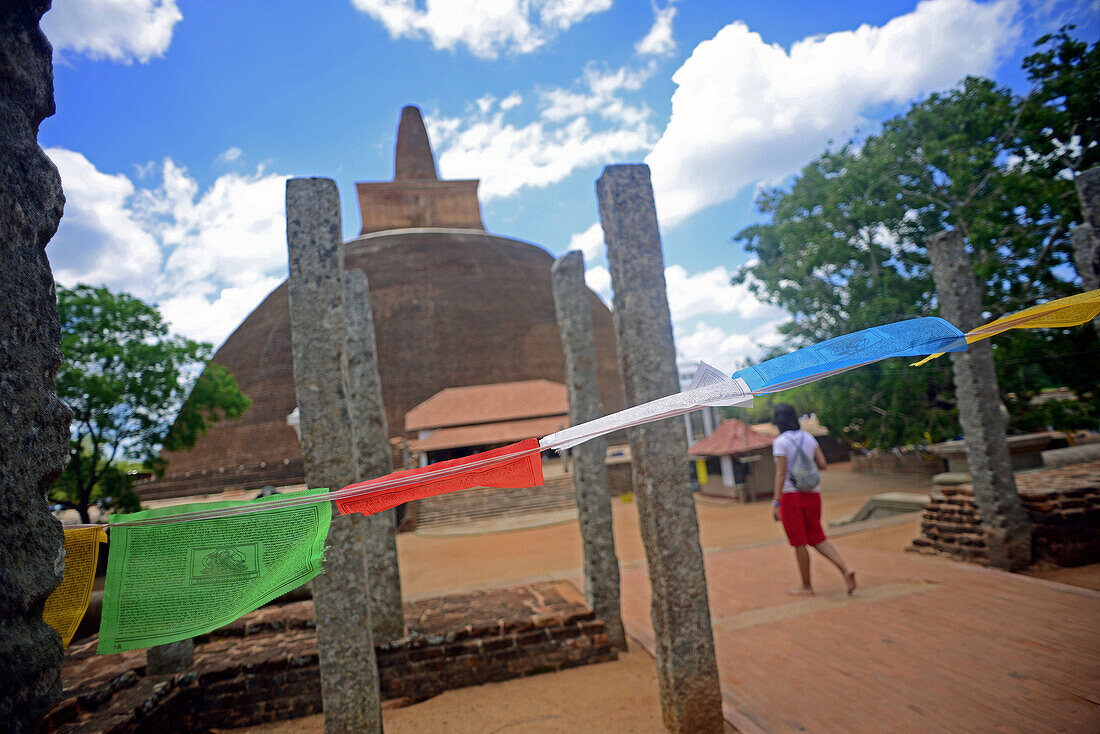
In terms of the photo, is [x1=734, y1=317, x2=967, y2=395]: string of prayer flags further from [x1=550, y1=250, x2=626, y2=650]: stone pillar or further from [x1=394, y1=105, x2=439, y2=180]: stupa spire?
[x1=394, y1=105, x2=439, y2=180]: stupa spire

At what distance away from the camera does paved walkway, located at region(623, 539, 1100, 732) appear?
276 cm

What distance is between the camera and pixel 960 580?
478 cm

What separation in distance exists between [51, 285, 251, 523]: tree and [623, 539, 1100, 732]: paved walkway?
9.53 metres

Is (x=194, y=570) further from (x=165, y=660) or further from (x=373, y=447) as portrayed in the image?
(x=373, y=447)

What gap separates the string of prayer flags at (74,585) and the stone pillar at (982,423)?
20.5 feet

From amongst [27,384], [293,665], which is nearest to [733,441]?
[293,665]

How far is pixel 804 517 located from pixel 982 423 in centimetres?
215

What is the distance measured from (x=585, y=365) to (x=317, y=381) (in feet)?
8.35

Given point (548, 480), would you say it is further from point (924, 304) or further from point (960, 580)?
point (960, 580)

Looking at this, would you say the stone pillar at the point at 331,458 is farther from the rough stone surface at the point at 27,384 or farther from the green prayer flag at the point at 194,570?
the rough stone surface at the point at 27,384

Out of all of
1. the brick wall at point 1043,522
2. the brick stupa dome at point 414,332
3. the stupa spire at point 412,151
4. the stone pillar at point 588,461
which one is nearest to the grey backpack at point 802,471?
the stone pillar at point 588,461

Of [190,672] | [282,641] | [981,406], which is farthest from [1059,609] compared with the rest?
[190,672]

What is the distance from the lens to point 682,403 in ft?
6.50

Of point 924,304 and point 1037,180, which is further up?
point 1037,180
